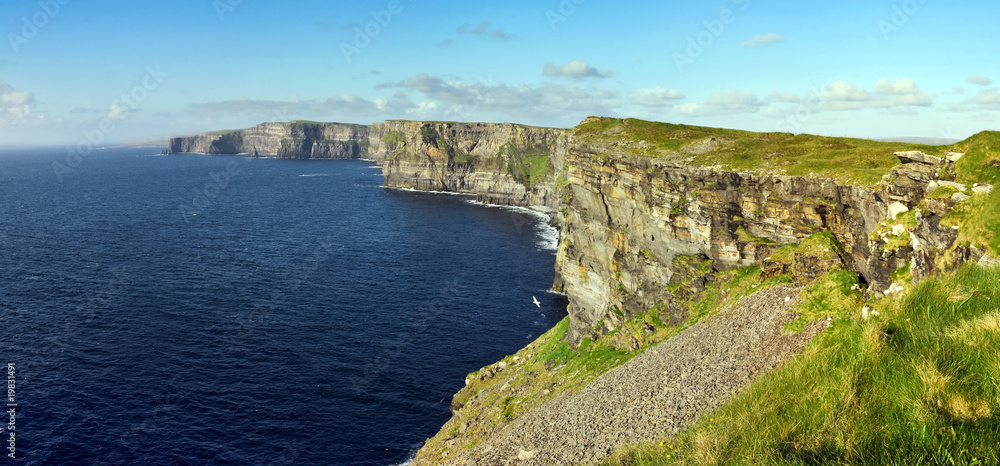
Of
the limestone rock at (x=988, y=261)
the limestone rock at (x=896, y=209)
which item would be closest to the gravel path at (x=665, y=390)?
the limestone rock at (x=896, y=209)

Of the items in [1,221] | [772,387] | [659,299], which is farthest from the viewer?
[1,221]

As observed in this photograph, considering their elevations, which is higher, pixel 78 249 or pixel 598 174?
pixel 598 174

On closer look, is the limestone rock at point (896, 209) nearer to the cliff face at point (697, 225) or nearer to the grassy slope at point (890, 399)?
the cliff face at point (697, 225)

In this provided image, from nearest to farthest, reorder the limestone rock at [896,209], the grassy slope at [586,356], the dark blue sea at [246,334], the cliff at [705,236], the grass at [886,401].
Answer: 1. the grass at [886,401]
2. the cliff at [705,236]
3. the limestone rock at [896,209]
4. the grassy slope at [586,356]
5. the dark blue sea at [246,334]

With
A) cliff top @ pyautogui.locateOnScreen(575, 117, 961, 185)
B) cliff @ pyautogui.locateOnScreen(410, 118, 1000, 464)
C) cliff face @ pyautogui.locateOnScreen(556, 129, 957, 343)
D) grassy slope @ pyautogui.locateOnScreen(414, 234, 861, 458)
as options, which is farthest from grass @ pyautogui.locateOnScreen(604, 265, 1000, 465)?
cliff top @ pyautogui.locateOnScreen(575, 117, 961, 185)

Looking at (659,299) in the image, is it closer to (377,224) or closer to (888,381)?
(888,381)

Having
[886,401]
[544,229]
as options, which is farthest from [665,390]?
[544,229]

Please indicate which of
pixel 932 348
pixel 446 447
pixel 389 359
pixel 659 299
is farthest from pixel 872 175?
pixel 389 359
